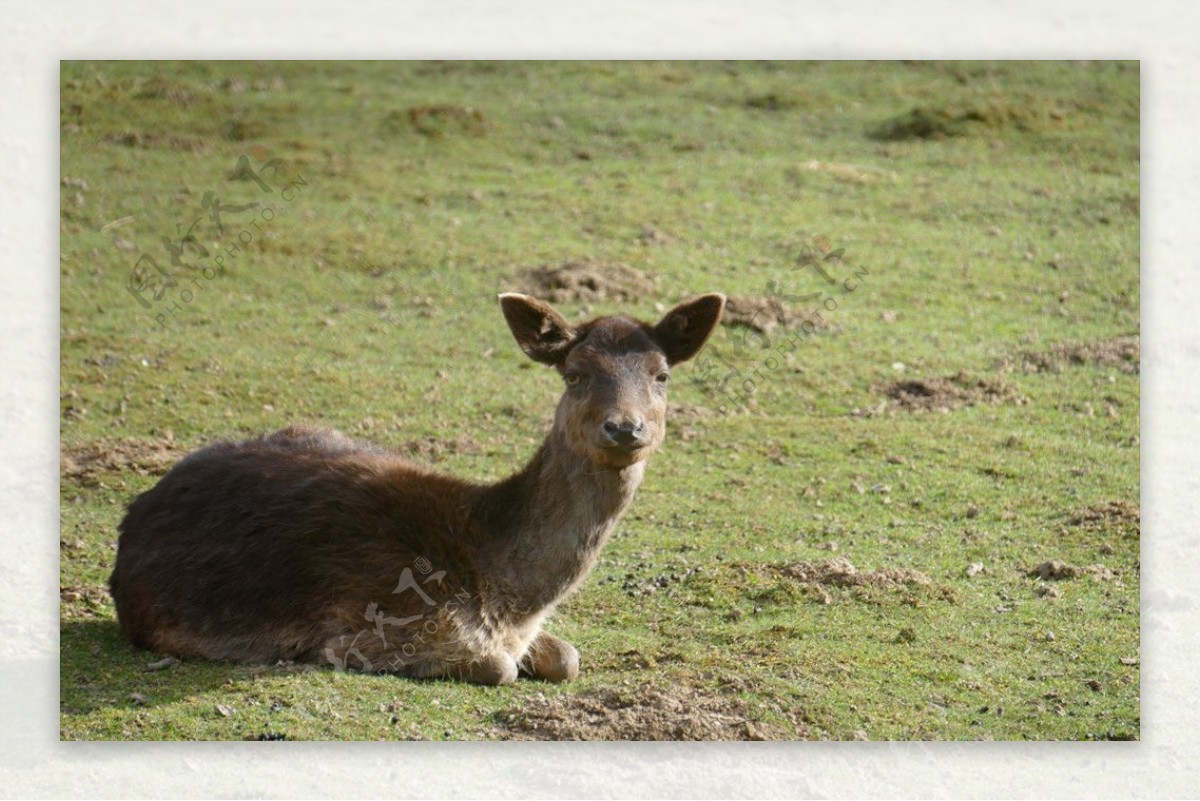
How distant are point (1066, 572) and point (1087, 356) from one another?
3754mm

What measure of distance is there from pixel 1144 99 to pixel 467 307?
573 cm

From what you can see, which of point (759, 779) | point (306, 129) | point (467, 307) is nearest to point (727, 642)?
point (759, 779)

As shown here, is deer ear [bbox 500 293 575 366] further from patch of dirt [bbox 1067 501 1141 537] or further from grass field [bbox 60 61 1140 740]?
patch of dirt [bbox 1067 501 1141 537]

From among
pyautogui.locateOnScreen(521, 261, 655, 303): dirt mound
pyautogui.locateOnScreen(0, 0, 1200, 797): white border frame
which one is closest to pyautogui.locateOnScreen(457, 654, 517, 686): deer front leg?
pyautogui.locateOnScreen(0, 0, 1200, 797): white border frame

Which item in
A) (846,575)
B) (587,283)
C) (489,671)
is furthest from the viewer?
(587,283)

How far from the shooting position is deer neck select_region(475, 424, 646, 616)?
8.13 metres

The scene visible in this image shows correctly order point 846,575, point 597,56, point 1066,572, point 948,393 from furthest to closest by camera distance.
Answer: point 948,393, point 597,56, point 1066,572, point 846,575

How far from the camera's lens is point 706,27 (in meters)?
10.7

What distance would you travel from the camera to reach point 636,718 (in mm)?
8023

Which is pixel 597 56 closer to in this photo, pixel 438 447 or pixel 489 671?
pixel 438 447

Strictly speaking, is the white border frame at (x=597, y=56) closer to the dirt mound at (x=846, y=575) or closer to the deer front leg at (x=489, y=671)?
the deer front leg at (x=489, y=671)

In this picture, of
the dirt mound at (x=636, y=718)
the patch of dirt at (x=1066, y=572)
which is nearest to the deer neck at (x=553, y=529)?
the dirt mound at (x=636, y=718)

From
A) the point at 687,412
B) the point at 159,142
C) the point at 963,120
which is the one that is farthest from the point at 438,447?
the point at 963,120

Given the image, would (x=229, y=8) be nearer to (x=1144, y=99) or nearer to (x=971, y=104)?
(x=1144, y=99)
